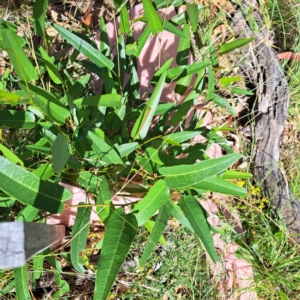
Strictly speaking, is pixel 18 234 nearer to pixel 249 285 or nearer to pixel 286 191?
pixel 249 285

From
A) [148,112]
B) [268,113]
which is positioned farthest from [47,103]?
[268,113]

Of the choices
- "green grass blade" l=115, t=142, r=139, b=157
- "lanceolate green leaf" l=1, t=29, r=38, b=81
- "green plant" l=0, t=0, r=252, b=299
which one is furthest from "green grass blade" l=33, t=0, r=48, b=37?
"green grass blade" l=115, t=142, r=139, b=157

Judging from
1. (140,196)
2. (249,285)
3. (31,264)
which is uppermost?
(140,196)

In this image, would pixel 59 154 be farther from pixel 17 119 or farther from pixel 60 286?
pixel 60 286

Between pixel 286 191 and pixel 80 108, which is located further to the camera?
pixel 286 191

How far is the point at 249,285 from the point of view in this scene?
4.93 feet

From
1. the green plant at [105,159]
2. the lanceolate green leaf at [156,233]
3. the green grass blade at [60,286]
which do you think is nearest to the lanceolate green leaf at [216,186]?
the green plant at [105,159]

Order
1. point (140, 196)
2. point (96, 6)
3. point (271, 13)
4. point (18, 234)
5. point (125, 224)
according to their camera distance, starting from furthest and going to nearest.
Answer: point (271, 13) < point (96, 6) < point (140, 196) < point (125, 224) < point (18, 234)

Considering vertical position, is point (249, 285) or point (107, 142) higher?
point (107, 142)

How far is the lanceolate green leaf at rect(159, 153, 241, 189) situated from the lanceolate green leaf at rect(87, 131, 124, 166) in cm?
12

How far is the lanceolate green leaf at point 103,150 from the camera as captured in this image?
2.78 ft

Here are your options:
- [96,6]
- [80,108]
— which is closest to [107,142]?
[80,108]

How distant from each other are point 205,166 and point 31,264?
65cm

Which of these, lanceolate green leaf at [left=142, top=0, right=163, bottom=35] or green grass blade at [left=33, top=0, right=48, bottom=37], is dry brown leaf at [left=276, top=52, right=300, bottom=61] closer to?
lanceolate green leaf at [left=142, top=0, right=163, bottom=35]
